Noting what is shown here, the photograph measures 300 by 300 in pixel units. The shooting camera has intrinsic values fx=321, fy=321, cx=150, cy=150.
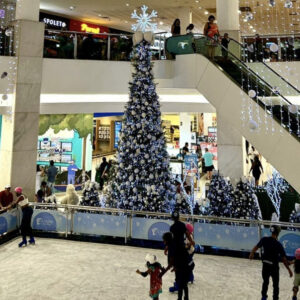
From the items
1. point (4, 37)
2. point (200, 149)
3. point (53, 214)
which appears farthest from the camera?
point (200, 149)

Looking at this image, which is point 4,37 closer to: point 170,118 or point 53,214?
point 53,214

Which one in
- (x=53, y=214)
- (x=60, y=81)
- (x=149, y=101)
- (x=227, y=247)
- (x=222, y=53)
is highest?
(x=222, y=53)

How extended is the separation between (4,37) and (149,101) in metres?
4.73

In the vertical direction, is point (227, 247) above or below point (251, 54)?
below

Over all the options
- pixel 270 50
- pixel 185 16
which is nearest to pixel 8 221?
pixel 270 50

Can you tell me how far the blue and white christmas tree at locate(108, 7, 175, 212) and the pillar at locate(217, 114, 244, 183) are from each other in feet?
11.6

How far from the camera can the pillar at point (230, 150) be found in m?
10.5

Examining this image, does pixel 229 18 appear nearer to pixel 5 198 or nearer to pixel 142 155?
pixel 142 155

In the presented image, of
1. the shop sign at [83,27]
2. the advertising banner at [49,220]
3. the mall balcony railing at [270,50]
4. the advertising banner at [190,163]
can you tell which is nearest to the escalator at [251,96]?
the mall balcony railing at [270,50]

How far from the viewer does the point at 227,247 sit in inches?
258

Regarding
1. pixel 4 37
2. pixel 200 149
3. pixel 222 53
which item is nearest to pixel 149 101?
pixel 222 53

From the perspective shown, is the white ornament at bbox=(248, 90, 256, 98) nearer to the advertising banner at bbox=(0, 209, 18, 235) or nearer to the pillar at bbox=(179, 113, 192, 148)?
the advertising banner at bbox=(0, 209, 18, 235)

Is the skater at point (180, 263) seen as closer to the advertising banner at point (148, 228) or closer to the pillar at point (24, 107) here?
the advertising banner at point (148, 228)

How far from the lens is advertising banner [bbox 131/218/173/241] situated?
22.5ft
